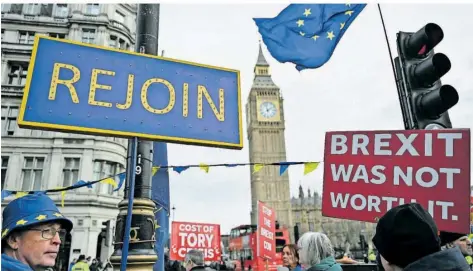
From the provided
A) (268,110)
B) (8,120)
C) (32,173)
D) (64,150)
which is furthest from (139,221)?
(268,110)

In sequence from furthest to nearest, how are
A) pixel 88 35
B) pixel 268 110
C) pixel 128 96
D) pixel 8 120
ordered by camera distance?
pixel 268 110
pixel 88 35
pixel 8 120
pixel 128 96

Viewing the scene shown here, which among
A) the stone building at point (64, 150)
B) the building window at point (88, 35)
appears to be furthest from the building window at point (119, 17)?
the building window at point (88, 35)

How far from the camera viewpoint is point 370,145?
12.3 ft

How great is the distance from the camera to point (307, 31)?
690 cm

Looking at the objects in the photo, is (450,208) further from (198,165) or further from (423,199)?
(198,165)

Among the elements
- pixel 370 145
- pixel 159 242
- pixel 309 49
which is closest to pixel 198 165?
pixel 159 242

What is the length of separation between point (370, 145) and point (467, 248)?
2831 millimetres

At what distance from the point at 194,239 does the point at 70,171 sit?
12.1m

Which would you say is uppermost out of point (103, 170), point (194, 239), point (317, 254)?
point (103, 170)

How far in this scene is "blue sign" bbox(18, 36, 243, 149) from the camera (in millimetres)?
2604

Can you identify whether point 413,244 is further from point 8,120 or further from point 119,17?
point 119,17

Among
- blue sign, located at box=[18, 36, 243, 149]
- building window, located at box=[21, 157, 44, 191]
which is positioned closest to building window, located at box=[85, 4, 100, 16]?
building window, located at box=[21, 157, 44, 191]

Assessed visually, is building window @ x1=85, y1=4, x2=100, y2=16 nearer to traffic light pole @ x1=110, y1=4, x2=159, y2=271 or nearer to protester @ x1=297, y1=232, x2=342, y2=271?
traffic light pole @ x1=110, y1=4, x2=159, y2=271

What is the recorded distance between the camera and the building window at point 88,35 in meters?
23.1
